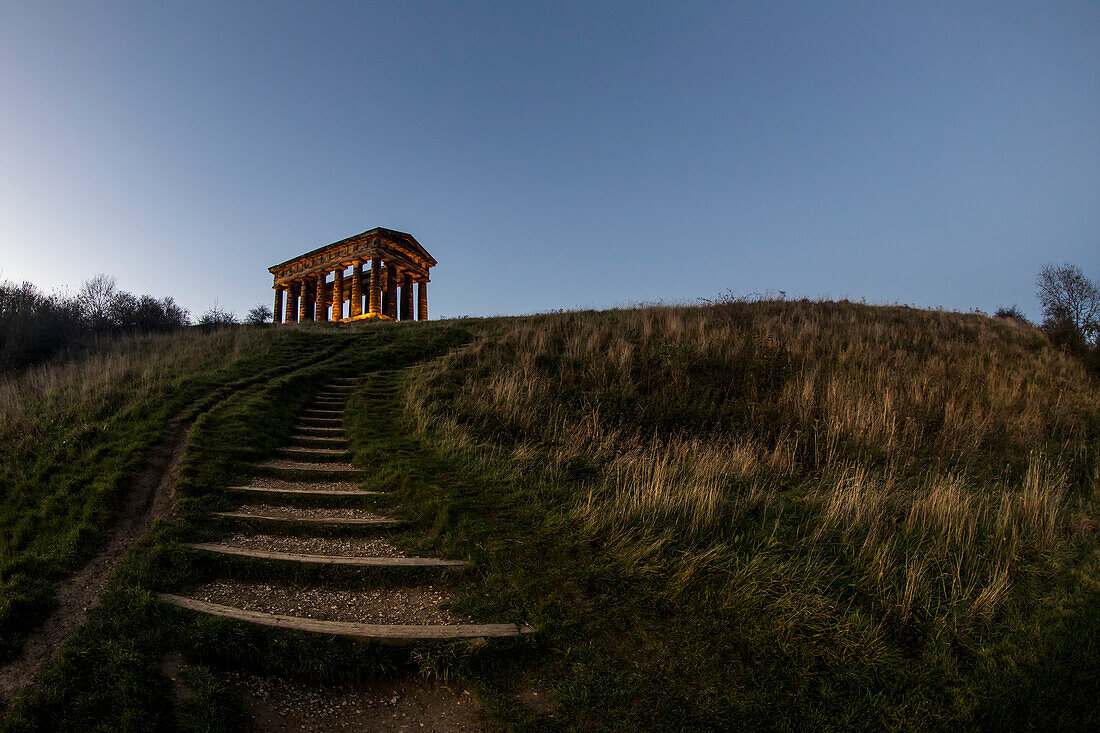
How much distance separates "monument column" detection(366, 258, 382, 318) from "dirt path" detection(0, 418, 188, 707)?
2531 cm

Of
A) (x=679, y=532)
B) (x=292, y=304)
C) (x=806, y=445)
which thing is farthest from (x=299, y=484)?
(x=292, y=304)

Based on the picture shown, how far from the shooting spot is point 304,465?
695cm

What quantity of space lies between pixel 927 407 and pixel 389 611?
8.71 metres

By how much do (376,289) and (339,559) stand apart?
30.4m

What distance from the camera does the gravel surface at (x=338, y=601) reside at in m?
3.67

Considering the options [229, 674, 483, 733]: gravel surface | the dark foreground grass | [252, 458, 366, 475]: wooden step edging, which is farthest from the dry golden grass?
the dark foreground grass

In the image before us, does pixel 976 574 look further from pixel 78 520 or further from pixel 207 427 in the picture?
pixel 207 427

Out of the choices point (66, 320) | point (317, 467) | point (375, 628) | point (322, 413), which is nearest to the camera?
point (375, 628)

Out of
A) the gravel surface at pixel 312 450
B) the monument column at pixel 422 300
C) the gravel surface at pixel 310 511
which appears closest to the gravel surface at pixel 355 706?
the gravel surface at pixel 310 511

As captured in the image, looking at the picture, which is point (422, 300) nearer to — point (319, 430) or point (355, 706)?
point (319, 430)

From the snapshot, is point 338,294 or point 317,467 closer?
point 317,467

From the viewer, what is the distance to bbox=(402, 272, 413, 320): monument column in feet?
119

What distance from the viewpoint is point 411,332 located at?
1822 cm

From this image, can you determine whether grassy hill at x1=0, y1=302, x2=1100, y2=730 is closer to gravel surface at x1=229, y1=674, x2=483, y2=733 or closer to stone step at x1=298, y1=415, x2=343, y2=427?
gravel surface at x1=229, y1=674, x2=483, y2=733
